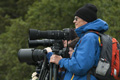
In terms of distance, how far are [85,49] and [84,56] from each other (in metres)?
0.07

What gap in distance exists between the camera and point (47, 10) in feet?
33.4

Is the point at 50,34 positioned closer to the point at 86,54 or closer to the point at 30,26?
the point at 86,54

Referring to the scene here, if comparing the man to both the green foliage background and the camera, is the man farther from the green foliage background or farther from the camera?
the green foliage background

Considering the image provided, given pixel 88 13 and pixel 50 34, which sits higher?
pixel 88 13

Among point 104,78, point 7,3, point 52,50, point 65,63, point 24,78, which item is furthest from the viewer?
point 7,3

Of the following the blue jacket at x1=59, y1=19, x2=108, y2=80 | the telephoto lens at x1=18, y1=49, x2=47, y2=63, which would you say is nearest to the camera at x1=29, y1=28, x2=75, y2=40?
the telephoto lens at x1=18, y1=49, x2=47, y2=63

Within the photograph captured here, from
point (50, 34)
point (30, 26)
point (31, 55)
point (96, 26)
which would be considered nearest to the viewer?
point (96, 26)

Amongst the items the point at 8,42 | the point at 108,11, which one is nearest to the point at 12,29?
the point at 8,42

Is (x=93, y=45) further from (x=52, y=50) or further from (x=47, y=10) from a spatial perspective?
(x=47, y=10)

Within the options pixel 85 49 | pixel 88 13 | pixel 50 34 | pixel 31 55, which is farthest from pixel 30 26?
pixel 85 49

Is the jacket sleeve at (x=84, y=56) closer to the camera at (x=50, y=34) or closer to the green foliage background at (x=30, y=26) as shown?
the camera at (x=50, y=34)

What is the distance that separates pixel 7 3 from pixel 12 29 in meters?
12.9

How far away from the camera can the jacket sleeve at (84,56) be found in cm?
249

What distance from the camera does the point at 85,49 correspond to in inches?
98.7
